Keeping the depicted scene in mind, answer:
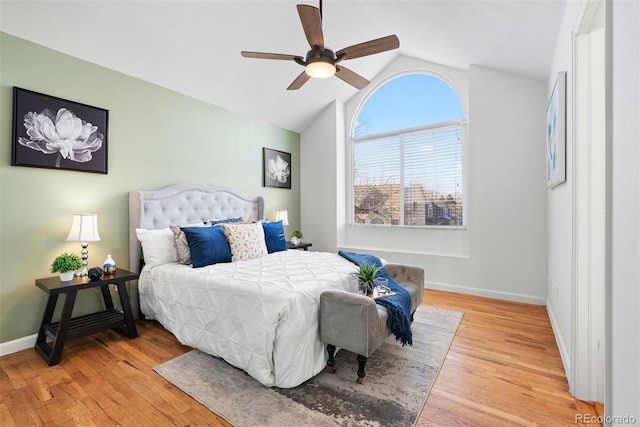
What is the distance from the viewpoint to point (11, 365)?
226cm

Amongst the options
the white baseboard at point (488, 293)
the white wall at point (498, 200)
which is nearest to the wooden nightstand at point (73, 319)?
the white wall at point (498, 200)

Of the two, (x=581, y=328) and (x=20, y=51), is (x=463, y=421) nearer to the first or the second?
(x=581, y=328)

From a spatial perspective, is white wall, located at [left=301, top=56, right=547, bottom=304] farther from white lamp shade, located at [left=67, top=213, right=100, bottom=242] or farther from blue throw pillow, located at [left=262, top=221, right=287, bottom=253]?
white lamp shade, located at [left=67, top=213, right=100, bottom=242]

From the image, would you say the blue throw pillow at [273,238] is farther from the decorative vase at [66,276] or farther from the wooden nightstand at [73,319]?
the decorative vase at [66,276]

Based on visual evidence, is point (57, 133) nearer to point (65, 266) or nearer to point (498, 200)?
point (65, 266)

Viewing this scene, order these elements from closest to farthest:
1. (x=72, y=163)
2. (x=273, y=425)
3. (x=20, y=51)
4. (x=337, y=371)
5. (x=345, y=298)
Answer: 1. (x=273, y=425)
2. (x=345, y=298)
3. (x=337, y=371)
4. (x=20, y=51)
5. (x=72, y=163)

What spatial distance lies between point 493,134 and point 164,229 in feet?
13.6

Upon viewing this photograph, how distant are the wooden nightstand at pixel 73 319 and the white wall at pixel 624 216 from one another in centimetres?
315

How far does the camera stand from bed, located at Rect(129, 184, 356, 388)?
1.93m

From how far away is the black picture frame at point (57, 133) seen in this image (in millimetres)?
2471

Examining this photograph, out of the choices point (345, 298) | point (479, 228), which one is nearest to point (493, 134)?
point (479, 228)

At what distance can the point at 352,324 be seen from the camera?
6.36 feet

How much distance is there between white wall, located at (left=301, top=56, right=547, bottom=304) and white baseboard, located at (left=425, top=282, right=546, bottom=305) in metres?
0.01

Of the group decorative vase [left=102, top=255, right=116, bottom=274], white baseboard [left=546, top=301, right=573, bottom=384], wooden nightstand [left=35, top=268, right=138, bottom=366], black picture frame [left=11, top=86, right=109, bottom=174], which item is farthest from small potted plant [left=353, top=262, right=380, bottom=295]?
black picture frame [left=11, top=86, right=109, bottom=174]
